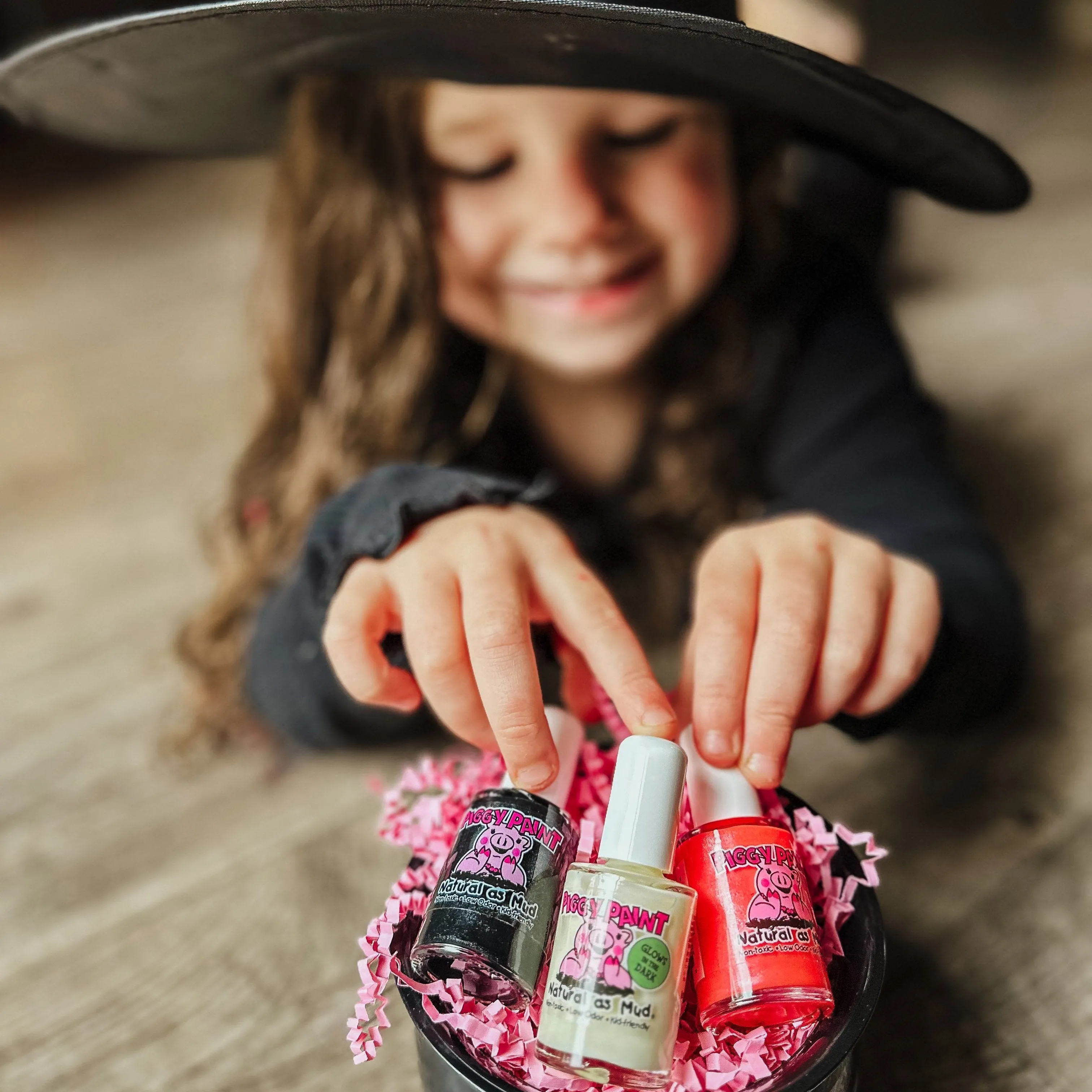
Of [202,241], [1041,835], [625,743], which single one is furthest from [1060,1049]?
[202,241]

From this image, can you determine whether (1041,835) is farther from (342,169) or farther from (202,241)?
(202,241)

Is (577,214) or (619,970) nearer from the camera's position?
(619,970)

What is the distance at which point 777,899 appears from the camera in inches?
11.4

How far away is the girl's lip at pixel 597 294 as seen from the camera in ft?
2.10

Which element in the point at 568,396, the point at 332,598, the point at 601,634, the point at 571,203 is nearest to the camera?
the point at 601,634

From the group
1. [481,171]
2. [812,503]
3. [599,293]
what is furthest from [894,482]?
[481,171]

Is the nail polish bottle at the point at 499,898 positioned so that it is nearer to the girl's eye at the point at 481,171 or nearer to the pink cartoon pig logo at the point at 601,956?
the pink cartoon pig logo at the point at 601,956

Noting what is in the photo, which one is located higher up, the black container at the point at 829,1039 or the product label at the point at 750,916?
the product label at the point at 750,916

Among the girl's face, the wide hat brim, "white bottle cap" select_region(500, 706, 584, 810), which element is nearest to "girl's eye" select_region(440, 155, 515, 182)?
the girl's face

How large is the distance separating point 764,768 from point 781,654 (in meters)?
0.05

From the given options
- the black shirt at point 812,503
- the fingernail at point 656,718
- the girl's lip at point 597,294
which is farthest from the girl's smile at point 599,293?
the fingernail at point 656,718

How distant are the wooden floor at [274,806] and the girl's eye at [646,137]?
0.17 meters

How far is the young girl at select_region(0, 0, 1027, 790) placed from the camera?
14.0 inches

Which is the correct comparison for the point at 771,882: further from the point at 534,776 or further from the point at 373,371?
the point at 373,371
